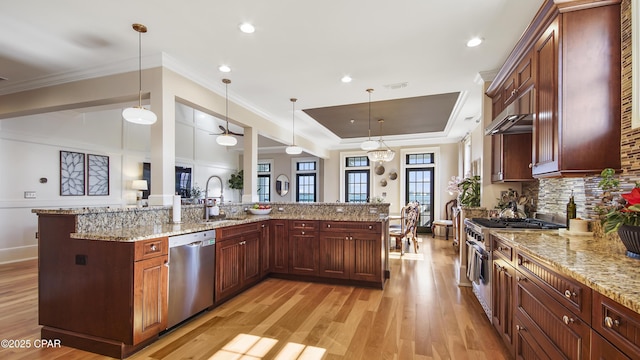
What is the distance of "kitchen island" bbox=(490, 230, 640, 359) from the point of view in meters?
0.99

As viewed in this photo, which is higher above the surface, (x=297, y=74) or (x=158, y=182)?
(x=297, y=74)

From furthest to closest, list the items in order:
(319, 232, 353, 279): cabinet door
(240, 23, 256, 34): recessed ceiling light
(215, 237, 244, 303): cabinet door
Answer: (319, 232, 353, 279): cabinet door, (215, 237, 244, 303): cabinet door, (240, 23, 256, 34): recessed ceiling light

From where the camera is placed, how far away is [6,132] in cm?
475

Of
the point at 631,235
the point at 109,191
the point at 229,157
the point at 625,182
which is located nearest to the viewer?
the point at 631,235

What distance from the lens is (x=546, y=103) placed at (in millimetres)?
2104

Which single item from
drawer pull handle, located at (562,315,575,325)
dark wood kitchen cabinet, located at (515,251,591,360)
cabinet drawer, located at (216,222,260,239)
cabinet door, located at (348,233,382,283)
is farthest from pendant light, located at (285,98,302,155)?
Result: drawer pull handle, located at (562,315,575,325)

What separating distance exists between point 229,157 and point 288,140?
4599 mm

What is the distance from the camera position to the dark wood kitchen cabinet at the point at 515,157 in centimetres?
303

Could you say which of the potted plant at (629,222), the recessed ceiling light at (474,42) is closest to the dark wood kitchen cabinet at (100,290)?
the potted plant at (629,222)

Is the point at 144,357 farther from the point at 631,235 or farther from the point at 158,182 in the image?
the point at 631,235

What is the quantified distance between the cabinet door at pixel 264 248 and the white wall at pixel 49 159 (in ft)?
12.9

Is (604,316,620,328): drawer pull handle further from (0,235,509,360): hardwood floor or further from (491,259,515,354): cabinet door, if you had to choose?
(0,235,509,360): hardwood floor

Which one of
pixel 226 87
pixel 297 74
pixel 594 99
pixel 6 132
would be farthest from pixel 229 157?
pixel 594 99

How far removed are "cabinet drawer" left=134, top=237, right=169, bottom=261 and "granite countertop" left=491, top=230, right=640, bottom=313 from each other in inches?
102
